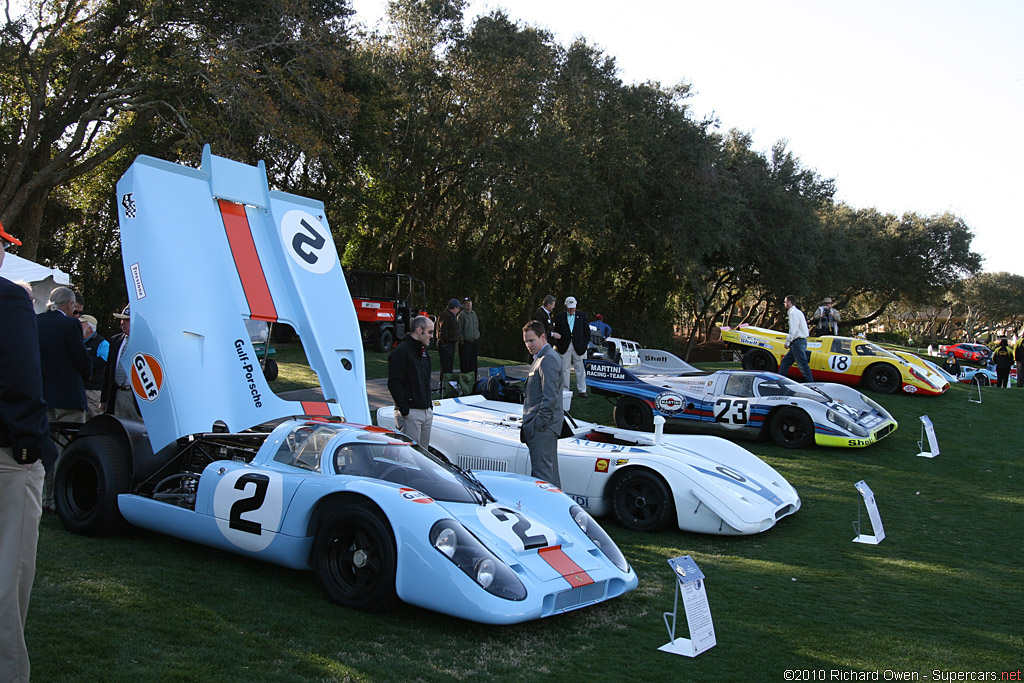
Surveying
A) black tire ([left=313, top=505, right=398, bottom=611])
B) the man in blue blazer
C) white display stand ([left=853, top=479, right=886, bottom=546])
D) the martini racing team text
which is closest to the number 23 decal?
white display stand ([left=853, top=479, right=886, bottom=546])

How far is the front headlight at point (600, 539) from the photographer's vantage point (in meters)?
5.37

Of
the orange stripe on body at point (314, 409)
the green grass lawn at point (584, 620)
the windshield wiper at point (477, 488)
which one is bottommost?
the green grass lawn at point (584, 620)

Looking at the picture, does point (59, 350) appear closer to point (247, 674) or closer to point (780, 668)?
point (247, 674)

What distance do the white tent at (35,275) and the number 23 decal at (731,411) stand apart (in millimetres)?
9693

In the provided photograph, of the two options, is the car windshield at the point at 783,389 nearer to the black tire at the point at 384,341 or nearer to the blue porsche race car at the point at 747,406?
the blue porsche race car at the point at 747,406

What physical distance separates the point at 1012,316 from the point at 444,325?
73324 millimetres

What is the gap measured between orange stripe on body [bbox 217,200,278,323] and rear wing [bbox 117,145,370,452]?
10 mm

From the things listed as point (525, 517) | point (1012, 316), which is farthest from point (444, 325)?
point (1012, 316)

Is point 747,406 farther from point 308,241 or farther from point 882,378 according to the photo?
point 308,241

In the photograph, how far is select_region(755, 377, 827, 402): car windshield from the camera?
1178cm

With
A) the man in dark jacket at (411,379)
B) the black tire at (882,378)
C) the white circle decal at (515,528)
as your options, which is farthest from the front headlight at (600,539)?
the black tire at (882,378)

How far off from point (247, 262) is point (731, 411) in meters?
7.59

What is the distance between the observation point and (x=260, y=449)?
5.78 meters

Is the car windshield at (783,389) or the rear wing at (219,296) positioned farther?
the car windshield at (783,389)
